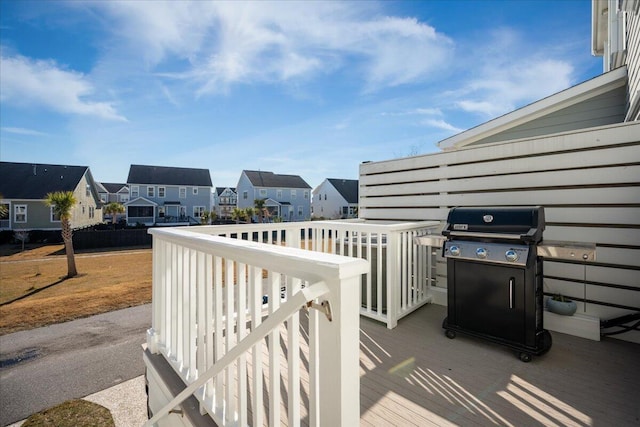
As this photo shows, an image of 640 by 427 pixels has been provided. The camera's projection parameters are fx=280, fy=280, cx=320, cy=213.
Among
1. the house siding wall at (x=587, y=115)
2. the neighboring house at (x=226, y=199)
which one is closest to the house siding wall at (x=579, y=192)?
the house siding wall at (x=587, y=115)

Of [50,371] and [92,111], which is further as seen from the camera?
[92,111]

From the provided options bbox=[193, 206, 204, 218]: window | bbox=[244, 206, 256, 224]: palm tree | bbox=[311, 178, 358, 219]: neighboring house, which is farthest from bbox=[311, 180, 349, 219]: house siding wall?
bbox=[193, 206, 204, 218]: window

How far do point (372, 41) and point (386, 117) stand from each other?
17.9 ft

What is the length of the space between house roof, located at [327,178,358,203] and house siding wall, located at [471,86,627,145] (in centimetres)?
2791

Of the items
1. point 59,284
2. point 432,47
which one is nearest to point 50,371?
point 59,284

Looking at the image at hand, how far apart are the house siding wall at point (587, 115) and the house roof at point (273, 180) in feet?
93.7

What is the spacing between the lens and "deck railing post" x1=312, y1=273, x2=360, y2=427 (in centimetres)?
88

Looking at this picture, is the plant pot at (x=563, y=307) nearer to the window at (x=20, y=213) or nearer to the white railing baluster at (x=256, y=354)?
the white railing baluster at (x=256, y=354)

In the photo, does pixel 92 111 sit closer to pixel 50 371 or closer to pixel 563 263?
pixel 50 371

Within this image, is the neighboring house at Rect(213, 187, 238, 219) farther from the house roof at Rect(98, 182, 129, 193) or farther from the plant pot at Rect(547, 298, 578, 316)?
the plant pot at Rect(547, 298, 578, 316)

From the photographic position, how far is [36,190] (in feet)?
71.3

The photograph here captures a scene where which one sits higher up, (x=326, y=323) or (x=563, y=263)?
(x=326, y=323)

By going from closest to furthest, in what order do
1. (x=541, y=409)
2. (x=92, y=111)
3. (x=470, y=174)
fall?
(x=541, y=409)
(x=470, y=174)
(x=92, y=111)

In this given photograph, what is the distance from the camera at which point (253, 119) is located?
14250mm
